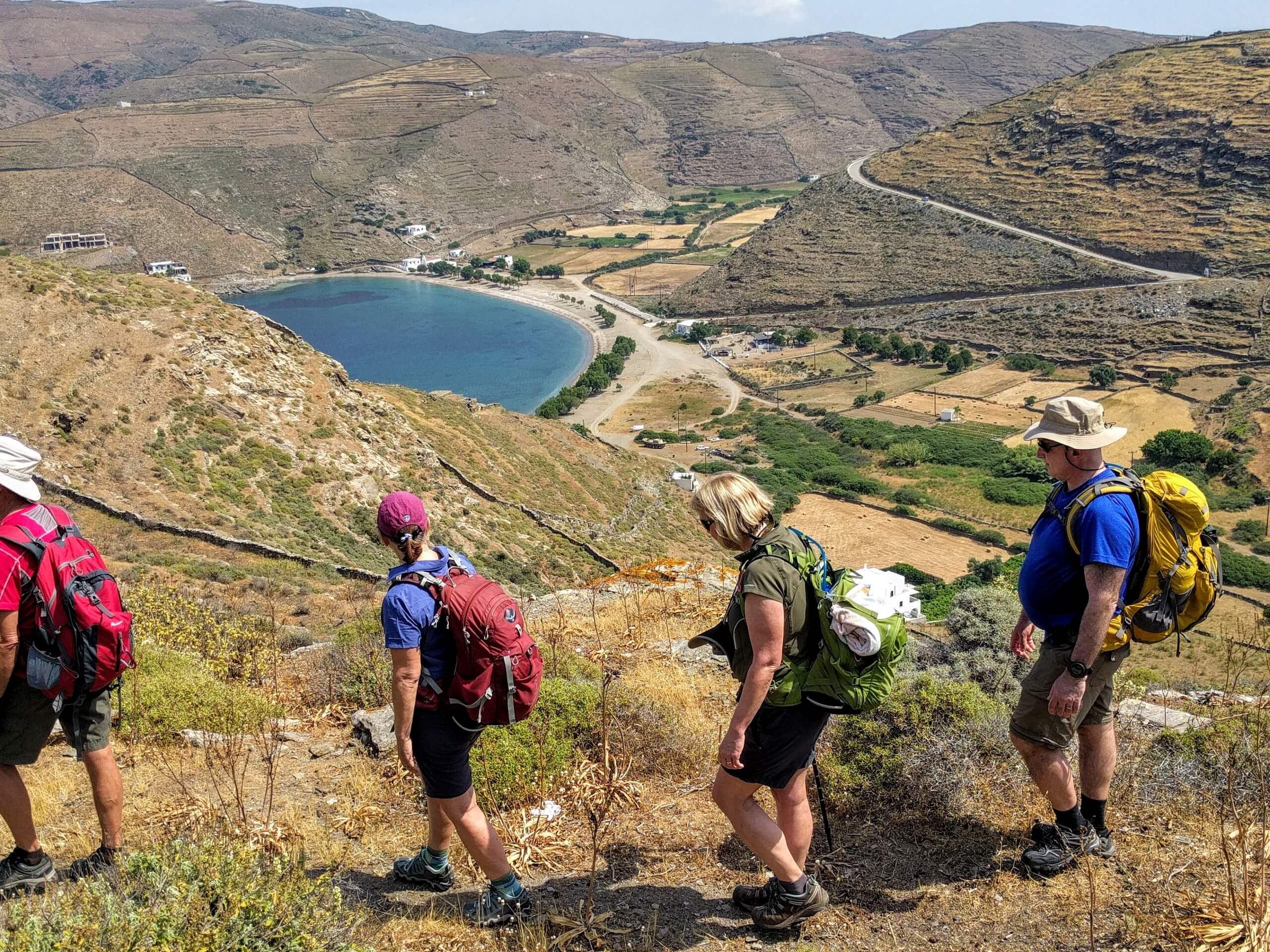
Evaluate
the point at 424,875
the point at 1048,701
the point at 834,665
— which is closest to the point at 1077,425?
the point at 1048,701

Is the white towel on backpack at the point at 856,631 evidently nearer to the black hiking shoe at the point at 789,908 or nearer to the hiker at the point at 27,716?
the black hiking shoe at the point at 789,908

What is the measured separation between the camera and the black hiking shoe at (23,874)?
3320 millimetres

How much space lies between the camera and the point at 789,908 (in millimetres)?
3236

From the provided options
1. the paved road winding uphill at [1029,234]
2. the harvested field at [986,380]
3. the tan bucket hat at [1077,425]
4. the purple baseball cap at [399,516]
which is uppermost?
the paved road winding uphill at [1029,234]

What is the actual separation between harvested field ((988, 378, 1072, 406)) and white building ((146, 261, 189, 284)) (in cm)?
7291

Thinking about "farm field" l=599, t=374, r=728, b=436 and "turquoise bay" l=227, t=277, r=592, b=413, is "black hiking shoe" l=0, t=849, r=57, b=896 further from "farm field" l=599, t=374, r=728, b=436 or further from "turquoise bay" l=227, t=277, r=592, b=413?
"turquoise bay" l=227, t=277, r=592, b=413

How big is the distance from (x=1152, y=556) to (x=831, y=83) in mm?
188260

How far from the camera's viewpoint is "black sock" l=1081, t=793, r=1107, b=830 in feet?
11.8

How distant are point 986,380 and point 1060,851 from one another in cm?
5643

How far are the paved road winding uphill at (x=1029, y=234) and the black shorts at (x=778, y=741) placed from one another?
65.9m

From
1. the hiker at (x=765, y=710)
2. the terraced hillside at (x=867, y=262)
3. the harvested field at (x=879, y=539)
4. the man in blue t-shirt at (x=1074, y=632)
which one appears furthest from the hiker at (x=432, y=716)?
the terraced hillside at (x=867, y=262)

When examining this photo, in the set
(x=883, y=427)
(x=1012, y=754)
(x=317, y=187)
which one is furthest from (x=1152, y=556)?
(x=317, y=187)

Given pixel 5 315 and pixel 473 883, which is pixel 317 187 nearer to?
pixel 5 315

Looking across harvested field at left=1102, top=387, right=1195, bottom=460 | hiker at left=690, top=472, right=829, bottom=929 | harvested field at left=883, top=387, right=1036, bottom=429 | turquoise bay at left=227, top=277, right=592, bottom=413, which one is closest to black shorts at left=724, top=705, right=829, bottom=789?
hiker at left=690, top=472, right=829, bottom=929
